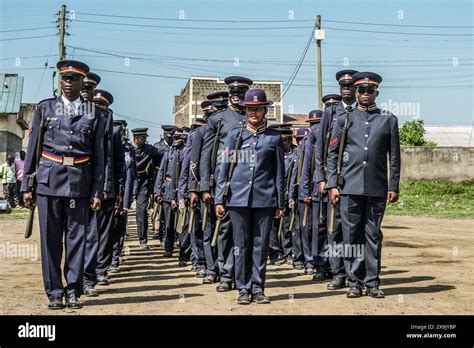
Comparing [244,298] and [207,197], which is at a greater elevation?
[207,197]

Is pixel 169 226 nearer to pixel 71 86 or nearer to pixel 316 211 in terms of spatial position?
pixel 316 211

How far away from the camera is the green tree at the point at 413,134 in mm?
78250

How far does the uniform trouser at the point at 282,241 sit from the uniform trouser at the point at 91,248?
189 inches

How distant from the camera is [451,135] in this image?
87062 millimetres

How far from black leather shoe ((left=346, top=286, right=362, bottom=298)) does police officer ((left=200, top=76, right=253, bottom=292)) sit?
63.9 inches

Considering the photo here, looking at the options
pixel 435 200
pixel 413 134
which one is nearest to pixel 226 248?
pixel 435 200

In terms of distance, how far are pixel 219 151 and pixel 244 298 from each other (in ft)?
7.80

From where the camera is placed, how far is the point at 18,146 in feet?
140

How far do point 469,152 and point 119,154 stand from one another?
2900 cm

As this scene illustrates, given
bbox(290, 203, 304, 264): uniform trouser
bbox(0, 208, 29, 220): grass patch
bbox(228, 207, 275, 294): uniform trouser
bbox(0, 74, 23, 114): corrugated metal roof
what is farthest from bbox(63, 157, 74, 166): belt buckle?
bbox(0, 74, 23, 114): corrugated metal roof

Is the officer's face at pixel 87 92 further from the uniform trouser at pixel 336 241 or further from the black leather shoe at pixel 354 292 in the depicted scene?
the black leather shoe at pixel 354 292

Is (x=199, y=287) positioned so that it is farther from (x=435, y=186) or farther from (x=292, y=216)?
(x=435, y=186)

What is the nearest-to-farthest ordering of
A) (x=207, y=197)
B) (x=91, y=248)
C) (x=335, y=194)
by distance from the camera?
(x=91, y=248) → (x=335, y=194) → (x=207, y=197)
